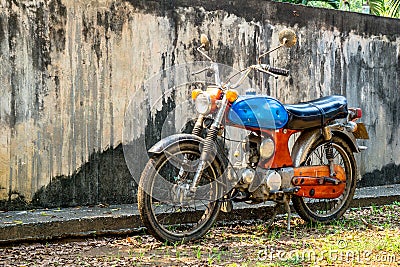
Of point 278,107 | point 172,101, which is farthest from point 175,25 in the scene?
point 278,107

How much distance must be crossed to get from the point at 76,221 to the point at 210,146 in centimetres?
120

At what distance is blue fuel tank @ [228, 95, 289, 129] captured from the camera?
545 centimetres

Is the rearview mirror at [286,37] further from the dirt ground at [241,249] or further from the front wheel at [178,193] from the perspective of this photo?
the dirt ground at [241,249]

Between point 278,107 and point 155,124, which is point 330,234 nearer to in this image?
point 278,107

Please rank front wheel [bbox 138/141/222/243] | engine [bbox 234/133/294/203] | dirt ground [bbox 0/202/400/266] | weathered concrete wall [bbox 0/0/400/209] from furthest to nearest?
1. weathered concrete wall [bbox 0/0/400/209]
2. engine [bbox 234/133/294/203]
3. front wheel [bbox 138/141/222/243]
4. dirt ground [bbox 0/202/400/266]

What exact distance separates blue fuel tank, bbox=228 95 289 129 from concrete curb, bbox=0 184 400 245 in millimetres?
1021

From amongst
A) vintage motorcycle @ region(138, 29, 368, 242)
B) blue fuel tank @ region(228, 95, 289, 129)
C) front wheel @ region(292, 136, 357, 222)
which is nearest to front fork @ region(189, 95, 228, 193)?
vintage motorcycle @ region(138, 29, 368, 242)

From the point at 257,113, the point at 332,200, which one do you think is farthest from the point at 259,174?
the point at 332,200

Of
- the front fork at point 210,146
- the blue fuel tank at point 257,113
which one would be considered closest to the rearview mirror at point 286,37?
the blue fuel tank at point 257,113

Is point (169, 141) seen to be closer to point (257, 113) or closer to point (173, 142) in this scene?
point (173, 142)

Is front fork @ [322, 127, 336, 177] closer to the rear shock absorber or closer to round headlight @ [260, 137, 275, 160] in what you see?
the rear shock absorber

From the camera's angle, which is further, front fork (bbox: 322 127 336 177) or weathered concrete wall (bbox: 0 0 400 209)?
front fork (bbox: 322 127 336 177)

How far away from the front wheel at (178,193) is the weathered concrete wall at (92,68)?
92 centimetres

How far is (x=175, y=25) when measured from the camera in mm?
6527
